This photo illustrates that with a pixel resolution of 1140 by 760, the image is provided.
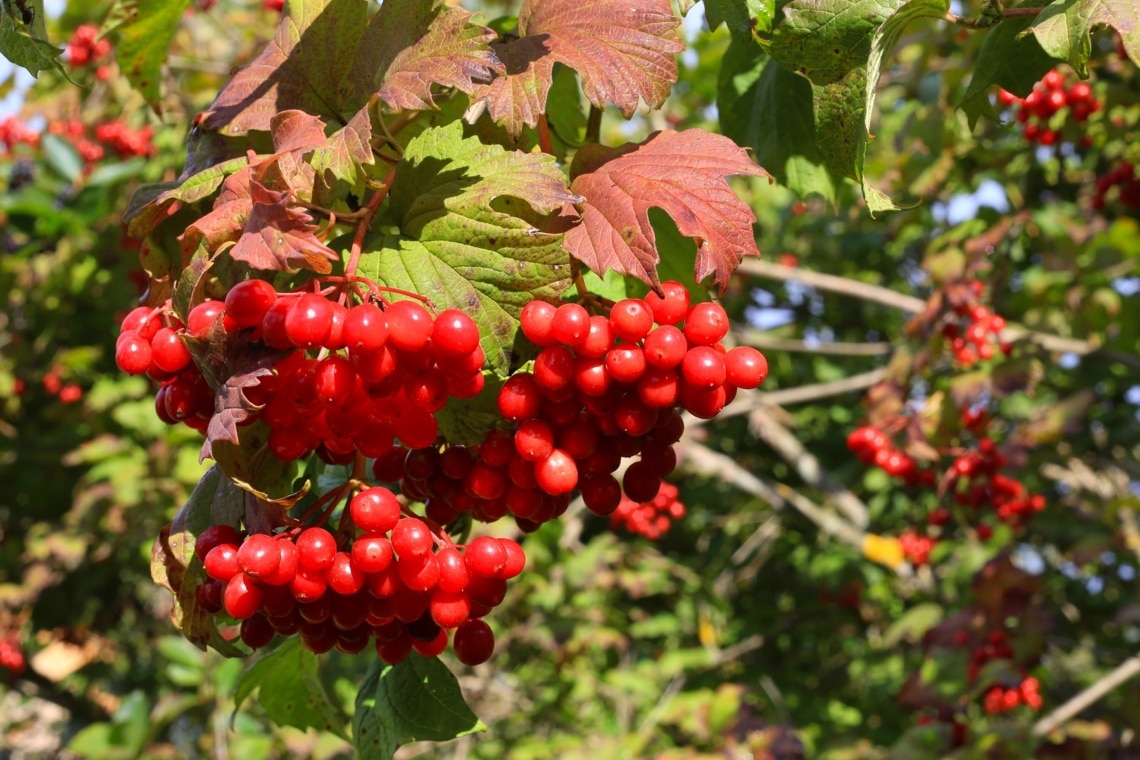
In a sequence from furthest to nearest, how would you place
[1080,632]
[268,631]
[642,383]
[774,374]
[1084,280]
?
[774,374]
[1080,632]
[1084,280]
[268,631]
[642,383]

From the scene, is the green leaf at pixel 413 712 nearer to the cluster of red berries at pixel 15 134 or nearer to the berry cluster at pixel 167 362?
the berry cluster at pixel 167 362

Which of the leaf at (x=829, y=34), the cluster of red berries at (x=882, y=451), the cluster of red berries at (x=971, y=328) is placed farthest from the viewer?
the cluster of red berries at (x=882, y=451)

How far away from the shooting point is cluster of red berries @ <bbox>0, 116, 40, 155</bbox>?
584 centimetres

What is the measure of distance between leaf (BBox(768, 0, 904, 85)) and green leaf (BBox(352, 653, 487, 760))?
95cm

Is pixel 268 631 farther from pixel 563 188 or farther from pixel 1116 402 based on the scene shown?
pixel 1116 402

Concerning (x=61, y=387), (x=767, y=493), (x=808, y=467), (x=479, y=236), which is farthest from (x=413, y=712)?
(x=61, y=387)

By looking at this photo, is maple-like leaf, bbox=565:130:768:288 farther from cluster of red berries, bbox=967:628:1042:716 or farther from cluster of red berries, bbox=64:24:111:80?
cluster of red berries, bbox=64:24:111:80

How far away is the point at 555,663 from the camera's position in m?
5.26

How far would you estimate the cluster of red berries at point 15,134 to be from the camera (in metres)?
5.84

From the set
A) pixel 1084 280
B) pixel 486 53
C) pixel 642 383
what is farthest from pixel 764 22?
pixel 1084 280

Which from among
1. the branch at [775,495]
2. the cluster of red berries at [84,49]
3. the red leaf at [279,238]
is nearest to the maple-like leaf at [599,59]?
the red leaf at [279,238]

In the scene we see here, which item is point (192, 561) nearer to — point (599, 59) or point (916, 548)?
point (599, 59)

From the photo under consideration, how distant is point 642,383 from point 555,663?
4486 millimetres

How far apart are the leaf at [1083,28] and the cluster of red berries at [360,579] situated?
34.1 inches
